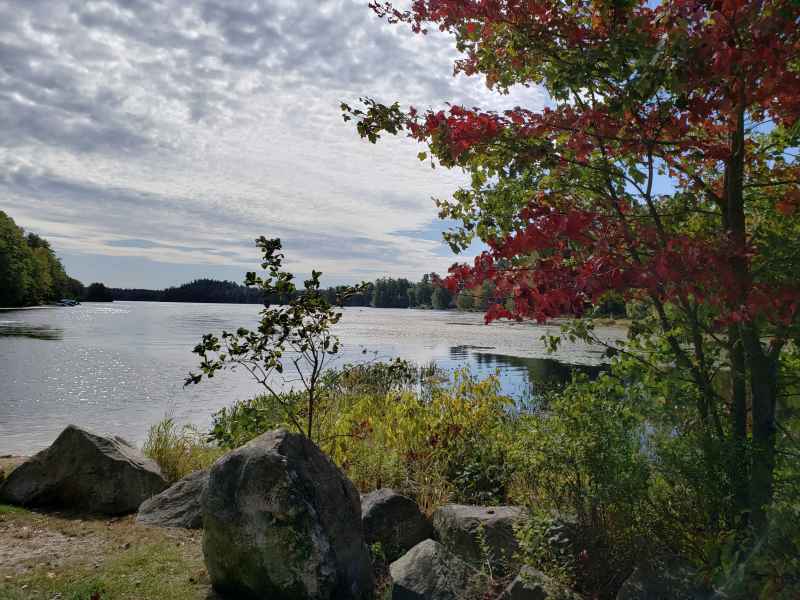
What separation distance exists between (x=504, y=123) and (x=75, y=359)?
77.6 ft

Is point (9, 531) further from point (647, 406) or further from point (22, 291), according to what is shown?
point (22, 291)

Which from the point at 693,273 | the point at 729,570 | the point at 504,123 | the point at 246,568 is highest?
the point at 504,123

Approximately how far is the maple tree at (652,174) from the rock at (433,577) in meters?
1.90

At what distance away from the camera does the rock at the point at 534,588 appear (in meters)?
3.63

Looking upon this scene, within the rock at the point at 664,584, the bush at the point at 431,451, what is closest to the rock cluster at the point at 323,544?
the rock at the point at 664,584

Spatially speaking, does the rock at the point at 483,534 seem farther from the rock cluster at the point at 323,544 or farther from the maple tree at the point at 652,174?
the maple tree at the point at 652,174

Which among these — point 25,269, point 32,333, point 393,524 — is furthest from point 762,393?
point 25,269

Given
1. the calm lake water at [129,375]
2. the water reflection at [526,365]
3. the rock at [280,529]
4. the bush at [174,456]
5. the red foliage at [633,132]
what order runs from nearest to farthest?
the red foliage at [633,132]
the rock at [280,529]
the bush at [174,456]
the calm lake water at [129,375]
the water reflection at [526,365]

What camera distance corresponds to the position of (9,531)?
5668mm

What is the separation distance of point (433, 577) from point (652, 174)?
337cm

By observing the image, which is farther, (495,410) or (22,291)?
(22,291)

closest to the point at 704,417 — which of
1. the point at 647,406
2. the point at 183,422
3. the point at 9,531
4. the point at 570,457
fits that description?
the point at 647,406

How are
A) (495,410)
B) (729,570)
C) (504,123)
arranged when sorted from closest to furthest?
(729,570) → (504,123) → (495,410)

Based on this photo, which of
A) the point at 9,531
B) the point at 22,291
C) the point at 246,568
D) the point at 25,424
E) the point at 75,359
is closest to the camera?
the point at 246,568
